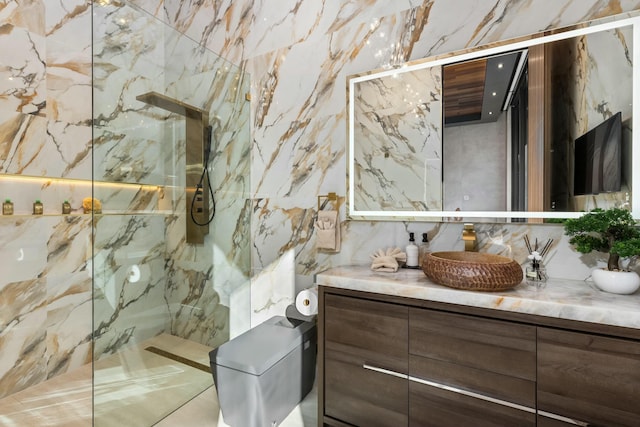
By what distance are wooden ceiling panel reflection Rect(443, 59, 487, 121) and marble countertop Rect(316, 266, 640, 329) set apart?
84 centimetres

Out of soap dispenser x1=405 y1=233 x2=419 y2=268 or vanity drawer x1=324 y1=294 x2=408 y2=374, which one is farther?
soap dispenser x1=405 y1=233 x2=419 y2=268

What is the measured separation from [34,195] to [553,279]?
9.87ft

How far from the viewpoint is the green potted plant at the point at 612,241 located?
3.75 ft

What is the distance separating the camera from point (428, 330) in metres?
1.28

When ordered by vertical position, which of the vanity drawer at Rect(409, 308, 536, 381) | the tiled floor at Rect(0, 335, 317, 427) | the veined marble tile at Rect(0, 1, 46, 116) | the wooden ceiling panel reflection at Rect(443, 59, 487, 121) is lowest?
the tiled floor at Rect(0, 335, 317, 427)

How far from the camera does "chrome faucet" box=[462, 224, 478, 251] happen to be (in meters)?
1.56

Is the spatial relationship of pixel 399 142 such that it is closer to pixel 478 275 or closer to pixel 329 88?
pixel 329 88

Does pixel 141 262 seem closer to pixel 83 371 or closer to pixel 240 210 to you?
pixel 240 210

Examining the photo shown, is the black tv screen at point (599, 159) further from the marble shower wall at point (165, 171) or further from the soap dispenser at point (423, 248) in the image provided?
the marble shower wall at point (165, 171)

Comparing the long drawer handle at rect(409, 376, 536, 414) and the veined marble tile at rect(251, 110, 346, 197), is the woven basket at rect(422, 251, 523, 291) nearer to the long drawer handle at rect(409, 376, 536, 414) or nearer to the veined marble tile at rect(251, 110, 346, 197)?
the long drawer handle at rect(409, 376, 536, 414)

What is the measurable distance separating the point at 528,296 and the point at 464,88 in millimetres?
1034

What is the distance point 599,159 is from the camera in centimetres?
136

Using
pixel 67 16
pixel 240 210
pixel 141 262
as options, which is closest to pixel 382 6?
pixel 240 210

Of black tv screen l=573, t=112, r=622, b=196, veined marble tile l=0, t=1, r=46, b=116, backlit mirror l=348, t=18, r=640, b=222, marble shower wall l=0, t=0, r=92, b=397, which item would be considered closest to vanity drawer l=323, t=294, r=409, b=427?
backlit mirror l=348, t=18, r=640, b=222
